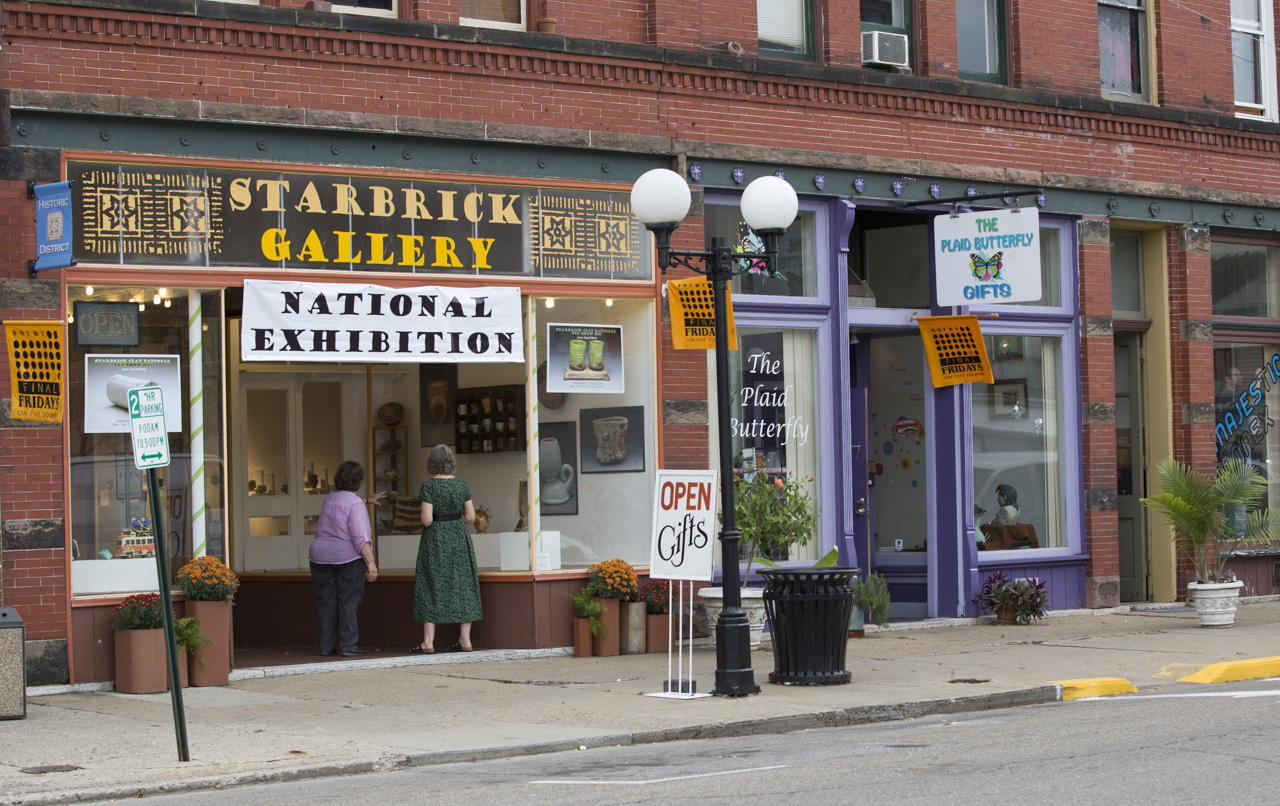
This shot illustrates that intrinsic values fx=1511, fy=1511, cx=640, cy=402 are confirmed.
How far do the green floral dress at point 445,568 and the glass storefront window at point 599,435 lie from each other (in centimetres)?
88

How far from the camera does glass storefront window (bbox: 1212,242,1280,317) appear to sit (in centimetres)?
1828

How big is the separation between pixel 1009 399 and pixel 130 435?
9375 mm

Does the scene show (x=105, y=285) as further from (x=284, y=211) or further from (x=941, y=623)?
(x=941, y=623)

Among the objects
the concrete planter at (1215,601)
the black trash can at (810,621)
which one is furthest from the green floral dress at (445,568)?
the concrete planter at (1215,601)

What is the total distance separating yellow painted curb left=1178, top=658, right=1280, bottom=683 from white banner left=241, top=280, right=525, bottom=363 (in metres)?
6.35

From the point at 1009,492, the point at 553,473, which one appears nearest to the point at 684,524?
the point at 553,473

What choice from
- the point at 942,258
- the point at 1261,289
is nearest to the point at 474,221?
the point at 942,258

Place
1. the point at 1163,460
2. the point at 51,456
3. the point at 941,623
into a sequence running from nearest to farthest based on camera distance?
1. the point at 51,456
2. the point at 941,623
3. the point at 1163,460

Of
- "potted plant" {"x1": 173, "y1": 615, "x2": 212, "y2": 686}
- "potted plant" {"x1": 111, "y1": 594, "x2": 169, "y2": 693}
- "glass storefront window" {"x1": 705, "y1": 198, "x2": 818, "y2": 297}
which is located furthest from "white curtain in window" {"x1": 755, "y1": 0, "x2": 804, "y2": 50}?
"potted plant" {"x1": 111, "y1": 594, "x2": 169, "y2": 693}

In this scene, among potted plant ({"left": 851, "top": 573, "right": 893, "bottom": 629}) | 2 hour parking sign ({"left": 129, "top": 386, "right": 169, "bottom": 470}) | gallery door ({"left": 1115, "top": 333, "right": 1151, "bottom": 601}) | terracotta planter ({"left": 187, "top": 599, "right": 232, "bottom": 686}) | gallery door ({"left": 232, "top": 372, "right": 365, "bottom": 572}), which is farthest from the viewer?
gallery door ({"left": 1115, "top": 333, "right": 1151, "bottom": 601})

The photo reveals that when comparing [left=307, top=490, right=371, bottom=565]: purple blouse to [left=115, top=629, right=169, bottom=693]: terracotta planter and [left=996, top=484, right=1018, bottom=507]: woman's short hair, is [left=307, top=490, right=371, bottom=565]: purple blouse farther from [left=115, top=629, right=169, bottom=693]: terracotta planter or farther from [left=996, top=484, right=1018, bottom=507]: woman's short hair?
[left=996, top=484, right=1018, bottom=507]: woman's short hair

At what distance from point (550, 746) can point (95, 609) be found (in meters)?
4.55

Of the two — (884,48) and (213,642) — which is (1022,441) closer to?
(884,48)

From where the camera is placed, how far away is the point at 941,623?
15.9 m
